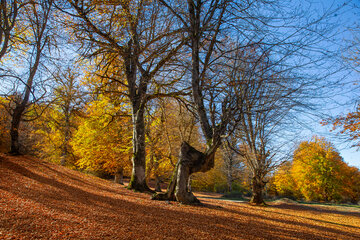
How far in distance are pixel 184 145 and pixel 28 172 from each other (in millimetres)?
5181

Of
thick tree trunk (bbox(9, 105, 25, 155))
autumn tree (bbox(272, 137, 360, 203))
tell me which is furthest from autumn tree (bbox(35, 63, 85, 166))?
autumn tree (bbox(272, 137, 360, 203))

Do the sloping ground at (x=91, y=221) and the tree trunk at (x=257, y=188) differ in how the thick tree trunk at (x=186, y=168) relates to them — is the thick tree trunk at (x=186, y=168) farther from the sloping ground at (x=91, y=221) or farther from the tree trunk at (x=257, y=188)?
the tree trunk at (x=257, y=188)

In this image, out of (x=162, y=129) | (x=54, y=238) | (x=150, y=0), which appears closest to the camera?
(x=54, y=238)

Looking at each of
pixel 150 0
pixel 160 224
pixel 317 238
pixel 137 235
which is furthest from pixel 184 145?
pixel 150 0

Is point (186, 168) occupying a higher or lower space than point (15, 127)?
lower

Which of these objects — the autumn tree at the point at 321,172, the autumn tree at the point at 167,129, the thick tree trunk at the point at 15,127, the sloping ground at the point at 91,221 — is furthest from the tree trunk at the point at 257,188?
the thick tree trunk at the point at 15,127

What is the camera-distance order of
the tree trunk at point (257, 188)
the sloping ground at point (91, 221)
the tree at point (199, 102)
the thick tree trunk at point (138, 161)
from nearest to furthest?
1. the sloping ground at point (91, 221)
2. the tree at point (199, 102)
3. the thick tree trunk at point (138, 161)
4. the tree trunk at point (257, 188)

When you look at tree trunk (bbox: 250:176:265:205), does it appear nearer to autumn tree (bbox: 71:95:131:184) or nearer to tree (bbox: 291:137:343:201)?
autumn tree (bbox: 71:95:131:184)

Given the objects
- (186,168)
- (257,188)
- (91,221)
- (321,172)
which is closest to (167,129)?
(186,168)

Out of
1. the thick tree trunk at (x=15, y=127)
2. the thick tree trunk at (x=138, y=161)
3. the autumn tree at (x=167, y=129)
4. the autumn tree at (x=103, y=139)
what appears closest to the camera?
the thick tree trunk at (x=15, y=127)

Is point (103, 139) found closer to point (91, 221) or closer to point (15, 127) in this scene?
point (15, 127)

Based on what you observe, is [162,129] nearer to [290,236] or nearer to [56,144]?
[290,236]

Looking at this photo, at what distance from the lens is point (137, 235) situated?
2.80m

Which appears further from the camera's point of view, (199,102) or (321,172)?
(321,172)
